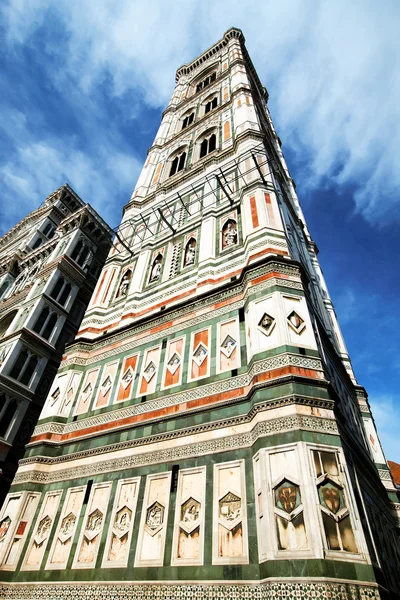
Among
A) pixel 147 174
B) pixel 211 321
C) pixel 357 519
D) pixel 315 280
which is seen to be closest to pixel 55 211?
pixel 147 174

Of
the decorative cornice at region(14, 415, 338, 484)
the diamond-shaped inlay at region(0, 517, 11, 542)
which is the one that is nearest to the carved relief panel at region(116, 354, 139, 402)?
the decorative cornice at region(14, 415, 338, 484)

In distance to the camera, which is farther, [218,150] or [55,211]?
[55,211]

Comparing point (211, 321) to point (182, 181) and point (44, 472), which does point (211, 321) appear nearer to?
point (44, 472)

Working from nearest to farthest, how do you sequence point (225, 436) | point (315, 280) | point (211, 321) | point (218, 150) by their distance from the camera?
point (225, 436)
point (211, 321)
point (315, 280)
point (218, 150)

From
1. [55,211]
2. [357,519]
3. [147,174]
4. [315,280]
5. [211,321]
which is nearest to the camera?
[357,519]

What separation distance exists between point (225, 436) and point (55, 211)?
29795 mm

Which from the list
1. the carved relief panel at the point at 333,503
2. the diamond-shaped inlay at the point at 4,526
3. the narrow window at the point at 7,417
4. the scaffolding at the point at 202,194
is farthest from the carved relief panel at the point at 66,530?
the scaffolding at the point at 202,194

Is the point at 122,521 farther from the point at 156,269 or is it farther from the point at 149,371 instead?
the point at 156,269

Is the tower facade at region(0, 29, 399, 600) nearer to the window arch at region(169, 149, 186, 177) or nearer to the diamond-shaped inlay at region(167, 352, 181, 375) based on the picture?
the diamond-shaped inlay at region(167, 352, 181, 375)

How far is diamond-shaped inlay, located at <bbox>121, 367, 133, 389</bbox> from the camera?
9094 millimetres

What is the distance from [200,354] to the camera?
8.27m

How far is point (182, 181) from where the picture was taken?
54.8 feet

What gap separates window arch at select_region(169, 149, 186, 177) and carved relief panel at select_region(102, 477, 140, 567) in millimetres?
15260

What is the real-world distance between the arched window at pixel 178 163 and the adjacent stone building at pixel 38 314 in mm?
5354
